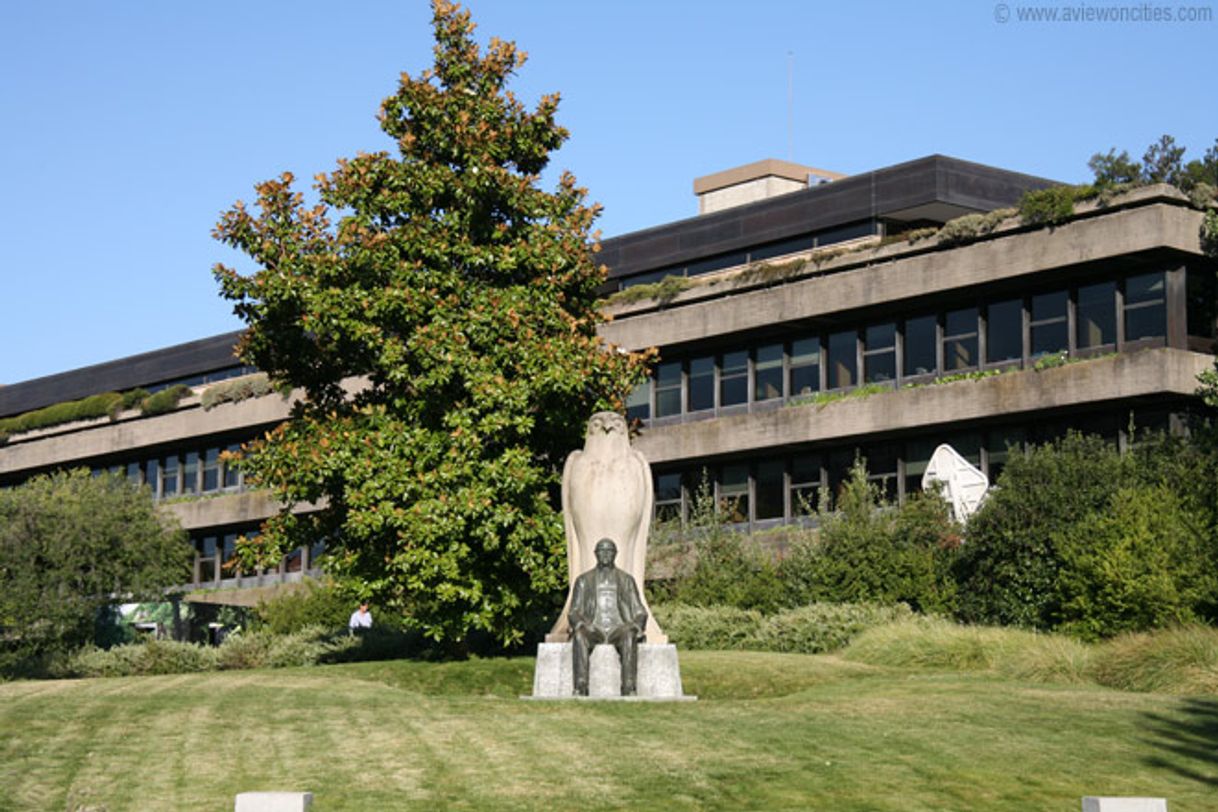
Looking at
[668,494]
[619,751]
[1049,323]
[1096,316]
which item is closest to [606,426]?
[619,751]

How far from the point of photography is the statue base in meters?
23.7

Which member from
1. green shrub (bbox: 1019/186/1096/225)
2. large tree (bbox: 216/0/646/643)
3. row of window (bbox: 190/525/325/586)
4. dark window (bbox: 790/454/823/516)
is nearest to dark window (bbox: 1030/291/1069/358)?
green shrub (bbox: 1019/186/1096/225)

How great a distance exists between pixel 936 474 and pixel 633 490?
751 inches

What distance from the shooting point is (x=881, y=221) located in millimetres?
52969

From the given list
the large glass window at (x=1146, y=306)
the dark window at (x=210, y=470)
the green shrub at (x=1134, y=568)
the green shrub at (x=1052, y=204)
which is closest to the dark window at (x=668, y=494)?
the green shrub at (x=1052, y=204)

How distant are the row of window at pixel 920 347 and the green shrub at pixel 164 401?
2256cm

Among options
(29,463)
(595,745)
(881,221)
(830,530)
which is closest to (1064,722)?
(595,745)

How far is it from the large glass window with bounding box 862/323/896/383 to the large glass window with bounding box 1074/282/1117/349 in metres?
6.04

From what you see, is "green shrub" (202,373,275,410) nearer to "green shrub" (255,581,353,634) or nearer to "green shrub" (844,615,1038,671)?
"green shrub" (255,581,353,634)

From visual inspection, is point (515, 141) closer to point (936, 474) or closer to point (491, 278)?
point (491, 278)

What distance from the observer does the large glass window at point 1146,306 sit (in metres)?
42.8

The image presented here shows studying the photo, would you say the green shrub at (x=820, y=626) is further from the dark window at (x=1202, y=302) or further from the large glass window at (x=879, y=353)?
the large glass window at (x=879, y=353)

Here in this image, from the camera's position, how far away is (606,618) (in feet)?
78.0

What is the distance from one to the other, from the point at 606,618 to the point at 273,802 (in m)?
12.2
